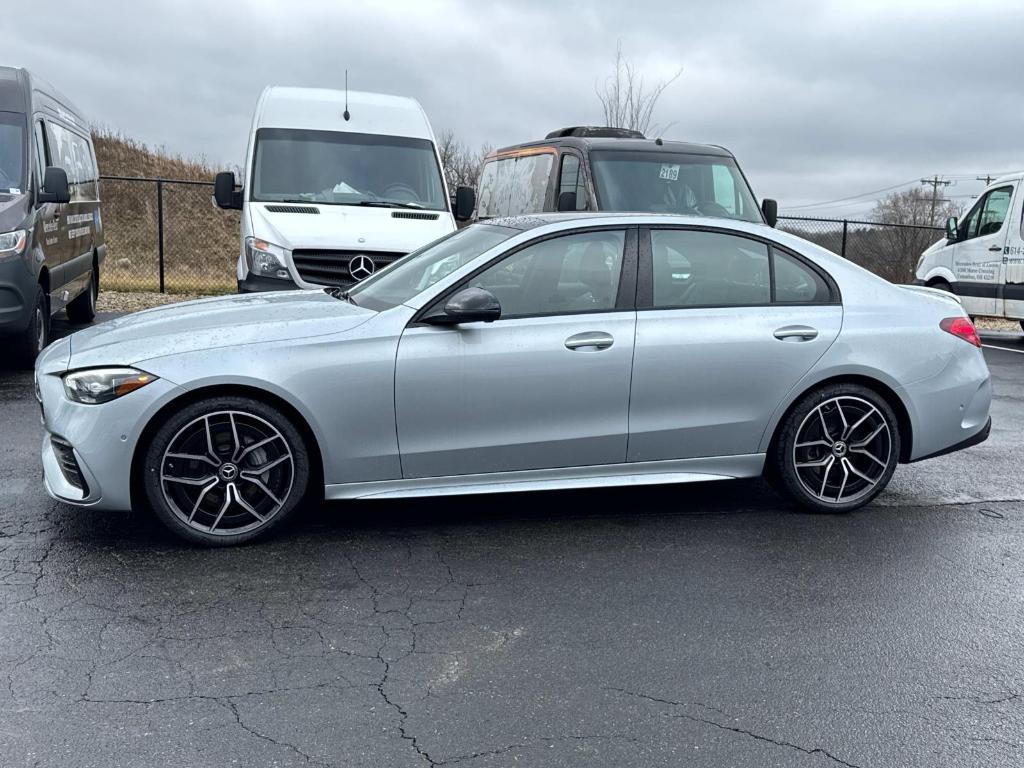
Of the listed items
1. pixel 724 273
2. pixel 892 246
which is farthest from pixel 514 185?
pixel 892 246

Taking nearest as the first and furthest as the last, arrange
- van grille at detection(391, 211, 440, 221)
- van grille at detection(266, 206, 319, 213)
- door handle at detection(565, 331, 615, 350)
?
door handle at detection(565, 331, 615, 350) → van grille at detection(266, 206, 319, 213) → van grille at detection(391, 211, 440, 221)

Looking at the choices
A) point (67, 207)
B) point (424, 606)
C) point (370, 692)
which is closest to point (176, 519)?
point (424, 606)

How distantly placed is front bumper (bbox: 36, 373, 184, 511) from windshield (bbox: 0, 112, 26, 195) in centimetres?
478

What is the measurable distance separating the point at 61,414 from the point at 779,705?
3259 mm

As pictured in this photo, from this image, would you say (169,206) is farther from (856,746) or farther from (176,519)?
(856,746)

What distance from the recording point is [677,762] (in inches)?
116

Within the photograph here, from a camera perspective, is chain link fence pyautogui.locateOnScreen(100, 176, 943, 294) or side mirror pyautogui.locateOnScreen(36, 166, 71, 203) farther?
chain link fence pyautogui.locateOnScreen(100, 176, 943, 294)

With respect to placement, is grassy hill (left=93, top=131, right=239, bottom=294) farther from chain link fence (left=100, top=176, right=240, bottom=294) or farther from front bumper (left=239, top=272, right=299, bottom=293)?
front bumper (left=239, top=272, right=299, bottom=293)

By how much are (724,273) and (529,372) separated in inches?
50.6

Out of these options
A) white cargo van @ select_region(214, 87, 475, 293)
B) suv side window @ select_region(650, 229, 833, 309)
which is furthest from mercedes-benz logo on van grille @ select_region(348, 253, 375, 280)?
suv side window @ select_region(650, 229, 833, 309)

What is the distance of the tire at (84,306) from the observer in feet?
40.1

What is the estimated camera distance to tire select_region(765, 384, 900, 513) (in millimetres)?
5301

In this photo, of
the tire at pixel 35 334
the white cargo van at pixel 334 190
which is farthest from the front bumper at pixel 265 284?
the tire at pixel 35 334

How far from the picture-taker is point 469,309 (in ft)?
15.2
